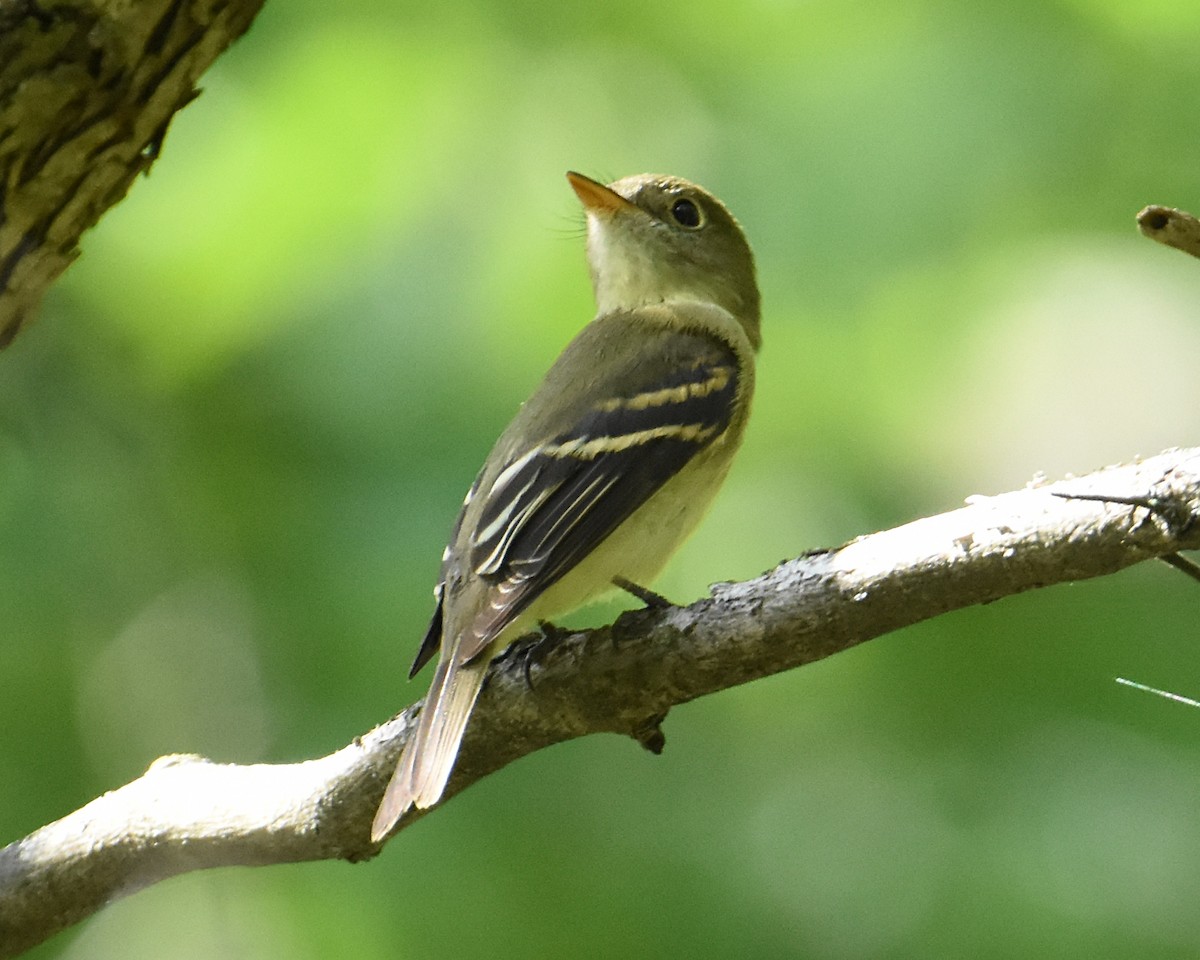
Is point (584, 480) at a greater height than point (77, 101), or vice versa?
point (77, 101)

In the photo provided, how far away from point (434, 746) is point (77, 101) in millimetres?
1719

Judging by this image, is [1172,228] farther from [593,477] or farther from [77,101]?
[77,101]

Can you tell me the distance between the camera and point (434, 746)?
2891mm

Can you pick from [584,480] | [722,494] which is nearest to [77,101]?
[584,480]

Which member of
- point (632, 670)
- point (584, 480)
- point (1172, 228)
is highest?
point (1172, 228)

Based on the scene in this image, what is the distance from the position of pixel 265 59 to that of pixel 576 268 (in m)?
1.55

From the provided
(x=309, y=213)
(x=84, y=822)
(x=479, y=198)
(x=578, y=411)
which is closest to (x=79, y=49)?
(x=578, y=411)

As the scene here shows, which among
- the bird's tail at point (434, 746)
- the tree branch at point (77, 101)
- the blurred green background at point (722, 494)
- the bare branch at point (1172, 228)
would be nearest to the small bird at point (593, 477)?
the bird's tail at point (434, 746)

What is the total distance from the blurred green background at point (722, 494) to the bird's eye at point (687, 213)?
2.03 ft

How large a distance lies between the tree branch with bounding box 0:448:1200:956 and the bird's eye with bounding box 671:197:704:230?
186 centimetres

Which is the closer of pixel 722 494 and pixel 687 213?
pixel 687 213

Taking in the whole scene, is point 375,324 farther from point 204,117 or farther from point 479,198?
point 204,117

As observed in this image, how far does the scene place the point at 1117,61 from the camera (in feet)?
17.8

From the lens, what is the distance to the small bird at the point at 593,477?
3146mm
